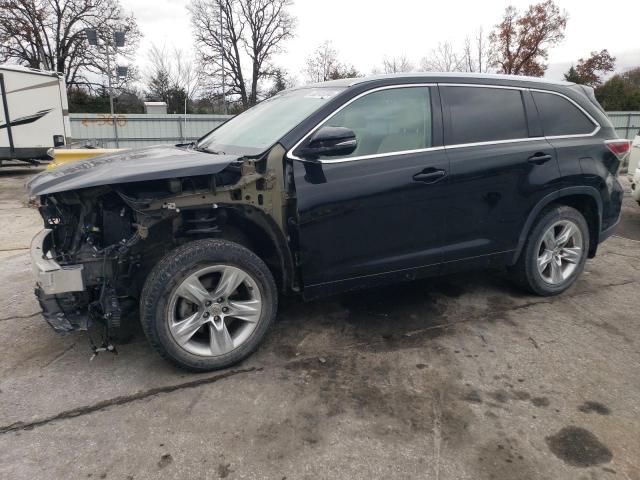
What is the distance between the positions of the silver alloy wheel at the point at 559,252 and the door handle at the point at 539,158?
589mm

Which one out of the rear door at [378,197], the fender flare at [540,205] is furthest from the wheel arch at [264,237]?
the fender flare at [540,205]

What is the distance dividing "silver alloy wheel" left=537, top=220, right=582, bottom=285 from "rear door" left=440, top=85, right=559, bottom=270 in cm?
42

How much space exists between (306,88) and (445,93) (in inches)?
43.6

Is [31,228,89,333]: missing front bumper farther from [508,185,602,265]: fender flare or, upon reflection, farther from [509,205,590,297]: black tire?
[509,205,590,297]: black tire

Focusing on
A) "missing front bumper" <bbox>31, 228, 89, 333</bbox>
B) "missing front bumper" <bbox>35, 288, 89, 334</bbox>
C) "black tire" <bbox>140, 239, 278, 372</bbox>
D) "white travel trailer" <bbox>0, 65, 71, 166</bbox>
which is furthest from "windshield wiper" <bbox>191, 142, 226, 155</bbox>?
"white travel trailer" <bbox>0, 65, 71, 166</bbox>

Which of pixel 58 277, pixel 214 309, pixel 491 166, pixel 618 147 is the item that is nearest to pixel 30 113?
pixel 58 277

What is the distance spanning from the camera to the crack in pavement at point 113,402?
2451 mm

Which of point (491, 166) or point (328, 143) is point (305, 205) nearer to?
point (328, 143)

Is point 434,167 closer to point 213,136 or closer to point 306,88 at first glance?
point 306,88

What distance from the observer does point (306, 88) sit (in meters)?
3.80

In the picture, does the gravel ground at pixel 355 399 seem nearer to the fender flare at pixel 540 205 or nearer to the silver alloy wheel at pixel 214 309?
the silver alloy wheel at pixel 214 309

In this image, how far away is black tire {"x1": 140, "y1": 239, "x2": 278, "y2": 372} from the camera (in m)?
2.72

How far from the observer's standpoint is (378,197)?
3.17 meters

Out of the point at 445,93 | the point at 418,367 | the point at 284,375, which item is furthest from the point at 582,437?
the point at 445,93
